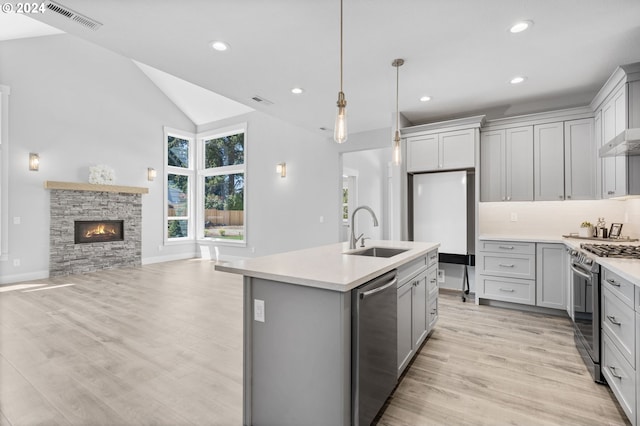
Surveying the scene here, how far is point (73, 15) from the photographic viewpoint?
2398mm

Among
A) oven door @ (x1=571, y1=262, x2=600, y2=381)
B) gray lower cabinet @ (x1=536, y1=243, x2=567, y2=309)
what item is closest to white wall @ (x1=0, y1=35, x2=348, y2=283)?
gray lower cabinet @ (x1=536, y1=243, x2=567, y2=309)

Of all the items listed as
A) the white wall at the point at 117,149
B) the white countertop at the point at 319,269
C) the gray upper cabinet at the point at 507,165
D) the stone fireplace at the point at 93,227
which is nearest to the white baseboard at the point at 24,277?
the white wall at the point at 117,149

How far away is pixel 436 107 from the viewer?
4.47m

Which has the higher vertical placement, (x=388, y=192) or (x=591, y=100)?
(x=591, y=100)

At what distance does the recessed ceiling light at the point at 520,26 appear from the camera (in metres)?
2.48

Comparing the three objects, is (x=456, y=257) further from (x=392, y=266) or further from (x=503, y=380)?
(x=392, y=266)

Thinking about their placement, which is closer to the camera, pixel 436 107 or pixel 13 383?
pixel 13 383

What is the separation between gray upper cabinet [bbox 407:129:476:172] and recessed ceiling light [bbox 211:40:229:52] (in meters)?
2.83

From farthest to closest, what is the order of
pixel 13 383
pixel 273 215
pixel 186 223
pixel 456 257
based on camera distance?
pixel 186 223, pixel 273 215, pixel 456 257, pixel 13 383

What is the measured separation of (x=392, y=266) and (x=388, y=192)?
7.20 m

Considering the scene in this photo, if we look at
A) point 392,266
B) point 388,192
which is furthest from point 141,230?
point 392,266

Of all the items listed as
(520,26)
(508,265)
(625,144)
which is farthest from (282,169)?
(625,144)

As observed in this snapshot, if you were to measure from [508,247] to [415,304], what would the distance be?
7.08 feet

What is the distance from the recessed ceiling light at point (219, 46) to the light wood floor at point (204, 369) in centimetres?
273
